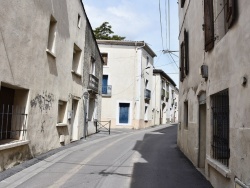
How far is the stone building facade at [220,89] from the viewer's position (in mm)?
4711

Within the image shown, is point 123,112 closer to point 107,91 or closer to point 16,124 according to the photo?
point 107,91

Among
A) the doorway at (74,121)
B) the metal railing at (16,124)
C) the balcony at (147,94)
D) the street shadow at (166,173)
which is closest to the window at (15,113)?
the metal railing at (16,124)

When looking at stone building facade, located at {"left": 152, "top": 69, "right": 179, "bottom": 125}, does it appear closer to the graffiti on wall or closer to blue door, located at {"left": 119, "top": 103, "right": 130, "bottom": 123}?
blue door, located at {"left": 119, "top": 103, "right": 130, "bottom": 123}

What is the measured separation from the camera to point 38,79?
922 cm

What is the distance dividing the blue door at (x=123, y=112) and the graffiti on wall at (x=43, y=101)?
18512 millimetres

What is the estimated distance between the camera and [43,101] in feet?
32.1

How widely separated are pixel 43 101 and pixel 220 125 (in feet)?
19.5

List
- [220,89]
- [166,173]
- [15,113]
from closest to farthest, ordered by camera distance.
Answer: [220,89] < [166,173] < [15,113]

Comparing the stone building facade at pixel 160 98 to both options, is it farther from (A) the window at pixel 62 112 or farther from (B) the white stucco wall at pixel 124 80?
(A) the window at pixel 62 112

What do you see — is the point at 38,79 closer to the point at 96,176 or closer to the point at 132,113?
the point at 96,176

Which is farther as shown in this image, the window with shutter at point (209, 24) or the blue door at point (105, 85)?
the blue door at point (105, 85)

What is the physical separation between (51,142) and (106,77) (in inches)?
759

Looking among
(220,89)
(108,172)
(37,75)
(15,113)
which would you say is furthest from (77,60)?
(220,89)

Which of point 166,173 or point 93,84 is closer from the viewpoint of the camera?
point 166,173
